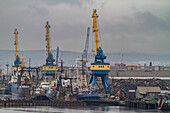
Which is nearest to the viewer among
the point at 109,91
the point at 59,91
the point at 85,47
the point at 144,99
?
the point at 144,99

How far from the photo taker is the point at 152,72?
550ft

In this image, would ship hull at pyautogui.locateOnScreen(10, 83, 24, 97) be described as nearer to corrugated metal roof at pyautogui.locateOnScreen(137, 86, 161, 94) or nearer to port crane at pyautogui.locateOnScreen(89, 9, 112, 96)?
port crane at pyautogui.locateOnScreen(89, 9, 112, 96)

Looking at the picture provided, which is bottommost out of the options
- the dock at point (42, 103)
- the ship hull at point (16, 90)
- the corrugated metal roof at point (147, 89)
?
the dock at point (42, 103)

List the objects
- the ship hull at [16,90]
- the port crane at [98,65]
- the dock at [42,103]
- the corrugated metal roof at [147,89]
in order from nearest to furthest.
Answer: the dock at [42,103]
the corrugated metal roof at [147,89]
the port crane at [98,65]
the ship hull at [16,90]

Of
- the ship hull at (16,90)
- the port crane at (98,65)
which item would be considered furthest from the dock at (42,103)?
the ship hull at (16,90)

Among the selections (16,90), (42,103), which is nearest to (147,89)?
(42,103)

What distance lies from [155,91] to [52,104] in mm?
28364

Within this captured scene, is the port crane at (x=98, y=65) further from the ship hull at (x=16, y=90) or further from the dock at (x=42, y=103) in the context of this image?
the ship hull at (x=16, y=90)

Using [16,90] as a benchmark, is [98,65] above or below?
above

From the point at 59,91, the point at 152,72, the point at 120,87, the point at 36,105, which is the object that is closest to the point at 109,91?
the point at 120,87

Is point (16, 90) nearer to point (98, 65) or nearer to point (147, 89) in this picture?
point (98, 65)

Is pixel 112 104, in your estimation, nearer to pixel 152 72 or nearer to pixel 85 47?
pixel 152 72

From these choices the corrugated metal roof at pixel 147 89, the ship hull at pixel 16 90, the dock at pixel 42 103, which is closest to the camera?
the dock at pixel 42 103

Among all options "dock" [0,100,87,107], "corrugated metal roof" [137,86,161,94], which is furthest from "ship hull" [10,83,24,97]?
"corrugated metal roof" [137,86,161,94]
